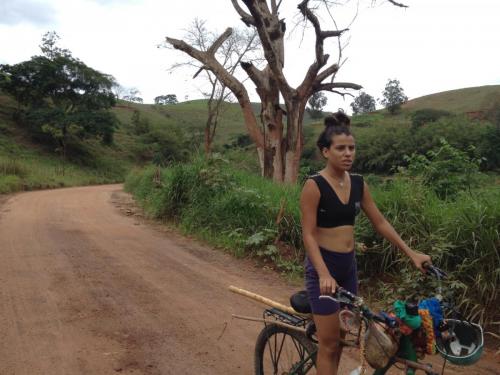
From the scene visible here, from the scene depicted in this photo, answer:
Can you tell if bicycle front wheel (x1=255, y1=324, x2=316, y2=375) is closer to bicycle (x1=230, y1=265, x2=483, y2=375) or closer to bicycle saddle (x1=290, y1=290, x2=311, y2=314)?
bicycle (x1=230, y1=265, x2=483, y2=375)

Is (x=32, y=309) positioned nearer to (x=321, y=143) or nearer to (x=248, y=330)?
(x=248, y=330)

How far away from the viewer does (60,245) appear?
8750 mm

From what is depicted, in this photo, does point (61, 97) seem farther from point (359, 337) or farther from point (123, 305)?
point (359, 337)

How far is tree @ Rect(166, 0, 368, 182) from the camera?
12914 mm

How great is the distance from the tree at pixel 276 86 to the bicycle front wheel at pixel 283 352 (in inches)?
411

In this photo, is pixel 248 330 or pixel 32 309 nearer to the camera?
pixel 248 330

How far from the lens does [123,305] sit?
5.52 metres

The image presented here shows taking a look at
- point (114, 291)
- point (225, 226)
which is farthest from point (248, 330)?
point (225, 226)

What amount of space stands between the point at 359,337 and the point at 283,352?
1100 mm

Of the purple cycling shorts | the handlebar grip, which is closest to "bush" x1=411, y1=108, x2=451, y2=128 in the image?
the purple cycling shorts

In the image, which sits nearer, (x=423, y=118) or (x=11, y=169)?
(x=11, y=169)

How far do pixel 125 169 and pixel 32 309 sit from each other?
4002 centimetres

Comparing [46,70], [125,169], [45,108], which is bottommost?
[125,169]

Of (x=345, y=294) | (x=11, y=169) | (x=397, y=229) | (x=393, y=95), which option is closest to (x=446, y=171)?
(x=397, y=229)
